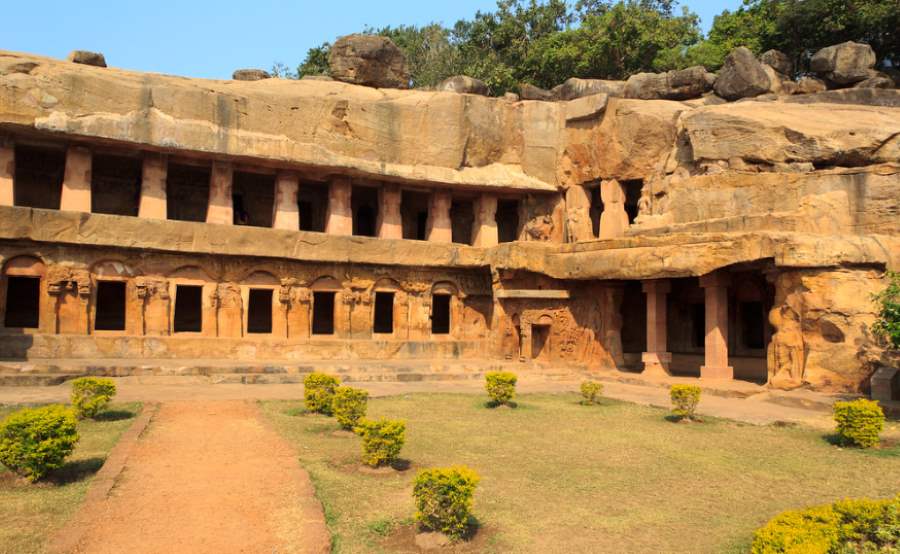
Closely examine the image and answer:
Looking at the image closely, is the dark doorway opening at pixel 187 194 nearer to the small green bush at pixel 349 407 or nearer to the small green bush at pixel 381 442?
the small green bush at pixel 349 407

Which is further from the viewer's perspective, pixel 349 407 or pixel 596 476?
pixel 349 407

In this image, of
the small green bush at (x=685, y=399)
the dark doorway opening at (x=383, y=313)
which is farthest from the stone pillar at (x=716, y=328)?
the dark doorway opening at (x=383, y=313)

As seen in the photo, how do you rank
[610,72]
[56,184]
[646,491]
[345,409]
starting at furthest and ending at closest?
[610,72]
[56,184]
[345,409]
[646,491]

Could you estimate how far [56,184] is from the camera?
74.6 feet

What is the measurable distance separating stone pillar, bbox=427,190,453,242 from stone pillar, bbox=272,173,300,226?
16.4ft

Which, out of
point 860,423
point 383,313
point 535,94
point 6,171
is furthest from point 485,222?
point 860,423

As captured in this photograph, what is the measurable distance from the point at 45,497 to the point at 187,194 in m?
19.6

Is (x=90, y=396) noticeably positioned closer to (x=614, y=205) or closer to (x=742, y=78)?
(x=614, y=205)

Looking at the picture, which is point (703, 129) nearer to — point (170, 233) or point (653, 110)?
point (653, 110)

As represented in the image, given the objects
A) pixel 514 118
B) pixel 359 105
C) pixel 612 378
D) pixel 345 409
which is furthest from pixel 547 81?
pixel 345 409

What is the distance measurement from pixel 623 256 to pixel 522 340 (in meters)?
4.78

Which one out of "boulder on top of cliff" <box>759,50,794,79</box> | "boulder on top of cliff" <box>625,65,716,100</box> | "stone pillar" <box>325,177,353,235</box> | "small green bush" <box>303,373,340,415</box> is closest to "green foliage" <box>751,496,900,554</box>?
"small green bush" <box>303,373,340,415</box>

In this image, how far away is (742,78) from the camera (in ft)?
83.9

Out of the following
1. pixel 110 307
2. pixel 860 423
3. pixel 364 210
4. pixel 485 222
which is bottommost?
pixel 860 423
